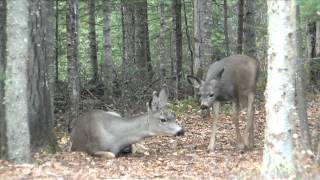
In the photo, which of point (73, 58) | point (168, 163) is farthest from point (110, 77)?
point (168, 163)

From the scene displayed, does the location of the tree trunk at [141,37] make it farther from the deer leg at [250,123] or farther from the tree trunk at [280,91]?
the tree trunk at [280,91]

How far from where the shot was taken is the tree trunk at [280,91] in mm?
6867

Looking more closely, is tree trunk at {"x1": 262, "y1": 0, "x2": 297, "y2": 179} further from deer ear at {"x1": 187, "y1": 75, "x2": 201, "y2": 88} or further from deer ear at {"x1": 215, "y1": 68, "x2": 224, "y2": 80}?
deer ear at {"x1": 187, "y1": 75, "x2": 201, "y2": 88}

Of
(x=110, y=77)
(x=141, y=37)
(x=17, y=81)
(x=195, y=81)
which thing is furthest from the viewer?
(x=141, y=37)

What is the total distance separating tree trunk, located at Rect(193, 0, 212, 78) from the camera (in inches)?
617

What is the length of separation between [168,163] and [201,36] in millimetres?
6467

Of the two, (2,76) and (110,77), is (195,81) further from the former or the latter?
(110,77)

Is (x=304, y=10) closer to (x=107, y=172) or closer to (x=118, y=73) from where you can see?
(x=107, y=172)

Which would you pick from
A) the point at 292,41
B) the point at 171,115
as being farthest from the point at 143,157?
the point at 292,41

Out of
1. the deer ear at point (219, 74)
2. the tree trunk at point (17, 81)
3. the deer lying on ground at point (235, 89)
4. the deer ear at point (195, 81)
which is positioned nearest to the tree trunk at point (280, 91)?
the tree trunk at point (17, 81)

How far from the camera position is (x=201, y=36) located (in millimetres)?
15828

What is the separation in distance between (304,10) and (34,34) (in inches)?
168

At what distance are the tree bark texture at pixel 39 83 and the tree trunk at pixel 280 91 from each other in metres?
4.34

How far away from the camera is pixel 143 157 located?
424 inches
